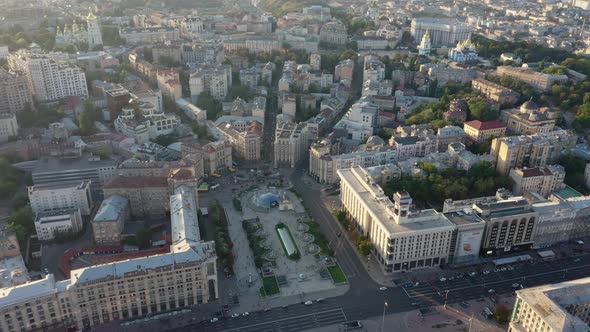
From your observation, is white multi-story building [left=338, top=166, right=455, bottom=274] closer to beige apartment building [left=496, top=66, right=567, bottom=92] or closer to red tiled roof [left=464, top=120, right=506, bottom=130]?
red tiled roof [left=464, top=120, right=506, bottom=130]

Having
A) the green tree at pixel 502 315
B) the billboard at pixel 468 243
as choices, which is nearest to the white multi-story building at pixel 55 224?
the billboard at pixel 468 243

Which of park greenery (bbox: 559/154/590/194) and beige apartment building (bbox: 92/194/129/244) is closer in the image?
beige apartment building (bbox: 92/194/129/244)

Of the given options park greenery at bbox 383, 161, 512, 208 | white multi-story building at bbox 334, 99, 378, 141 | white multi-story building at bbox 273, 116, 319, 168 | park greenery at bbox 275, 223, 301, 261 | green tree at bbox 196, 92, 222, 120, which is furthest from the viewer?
green tree at bbox 196, 92, 222, 120

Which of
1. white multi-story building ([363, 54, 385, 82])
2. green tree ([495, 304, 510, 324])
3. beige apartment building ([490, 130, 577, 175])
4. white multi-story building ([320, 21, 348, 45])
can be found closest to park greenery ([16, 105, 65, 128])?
white multi-story building ([363, 54, 385, 82])

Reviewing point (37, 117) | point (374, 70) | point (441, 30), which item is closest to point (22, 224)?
point (37, 117)

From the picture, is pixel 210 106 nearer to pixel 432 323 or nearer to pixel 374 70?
pixel 374 70

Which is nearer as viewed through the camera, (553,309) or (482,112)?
(553,309)
